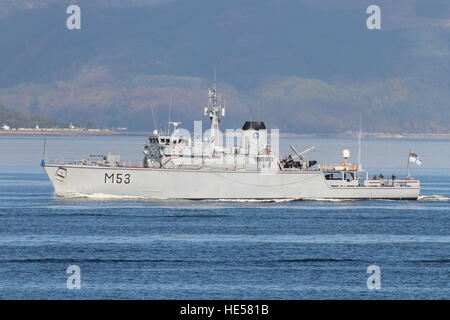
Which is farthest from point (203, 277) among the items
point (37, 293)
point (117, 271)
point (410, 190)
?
point (410, 190)

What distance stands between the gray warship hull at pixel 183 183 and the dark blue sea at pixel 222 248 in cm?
117

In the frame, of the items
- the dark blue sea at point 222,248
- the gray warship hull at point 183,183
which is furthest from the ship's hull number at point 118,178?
the dark blue sea at point 222,248

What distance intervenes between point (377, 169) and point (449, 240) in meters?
98.1

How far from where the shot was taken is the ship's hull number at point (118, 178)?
8656 centimetres

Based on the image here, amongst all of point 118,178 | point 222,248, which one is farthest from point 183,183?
point 222,248

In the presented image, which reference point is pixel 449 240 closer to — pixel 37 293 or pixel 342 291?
pixel 342 291

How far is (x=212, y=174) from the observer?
87.9 m

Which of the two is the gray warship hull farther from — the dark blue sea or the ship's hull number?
the dark blue sea

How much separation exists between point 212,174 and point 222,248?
27.7 m

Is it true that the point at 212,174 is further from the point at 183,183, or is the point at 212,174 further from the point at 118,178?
the point at 118,178

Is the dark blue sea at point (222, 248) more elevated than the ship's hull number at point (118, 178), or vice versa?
the ship's hull number at point (118, 178)

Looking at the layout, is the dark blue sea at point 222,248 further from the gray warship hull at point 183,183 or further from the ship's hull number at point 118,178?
the ship's hull number at point 118,178

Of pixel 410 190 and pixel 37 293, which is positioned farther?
pixel 410 190

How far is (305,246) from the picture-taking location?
62.1 metres
